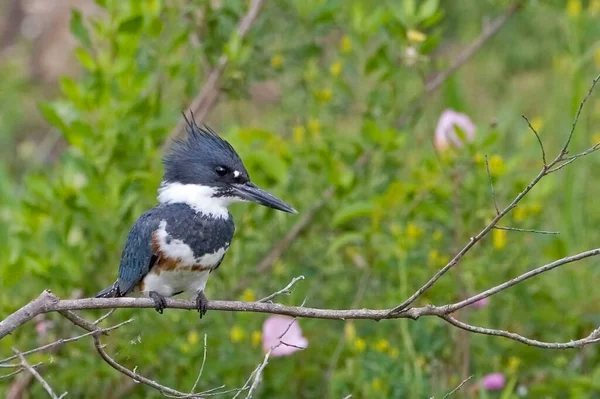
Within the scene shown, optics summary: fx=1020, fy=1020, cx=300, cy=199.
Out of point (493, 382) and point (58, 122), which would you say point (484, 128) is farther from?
point (58, 122)

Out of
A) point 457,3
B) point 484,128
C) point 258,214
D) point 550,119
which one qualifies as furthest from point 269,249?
point 457,3

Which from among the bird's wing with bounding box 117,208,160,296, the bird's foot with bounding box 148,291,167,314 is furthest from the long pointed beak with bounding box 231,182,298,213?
the bird's foot with bounding box 148,291,167,314

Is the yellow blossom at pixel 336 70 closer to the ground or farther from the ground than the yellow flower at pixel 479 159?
farther from the ground

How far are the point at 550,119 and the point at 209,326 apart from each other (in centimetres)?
283

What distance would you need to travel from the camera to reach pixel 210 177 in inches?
127

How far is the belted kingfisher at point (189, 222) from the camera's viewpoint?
122 inches

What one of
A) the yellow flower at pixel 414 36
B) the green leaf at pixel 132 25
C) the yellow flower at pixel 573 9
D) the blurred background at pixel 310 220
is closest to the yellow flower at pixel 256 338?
the blurred background at pixel 310 220

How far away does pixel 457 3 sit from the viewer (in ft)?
24.5

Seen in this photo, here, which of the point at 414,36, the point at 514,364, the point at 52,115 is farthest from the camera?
the point at 414,36

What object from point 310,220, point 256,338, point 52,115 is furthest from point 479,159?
point 52,115

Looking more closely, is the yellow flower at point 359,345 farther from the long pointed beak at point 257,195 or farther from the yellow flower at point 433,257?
the long pointed beak at point 257,195

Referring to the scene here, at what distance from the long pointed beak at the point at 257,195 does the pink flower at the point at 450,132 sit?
3.54 feet

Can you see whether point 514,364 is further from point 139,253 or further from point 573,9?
point 573,9

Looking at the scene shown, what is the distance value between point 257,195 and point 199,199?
0.18 meters
